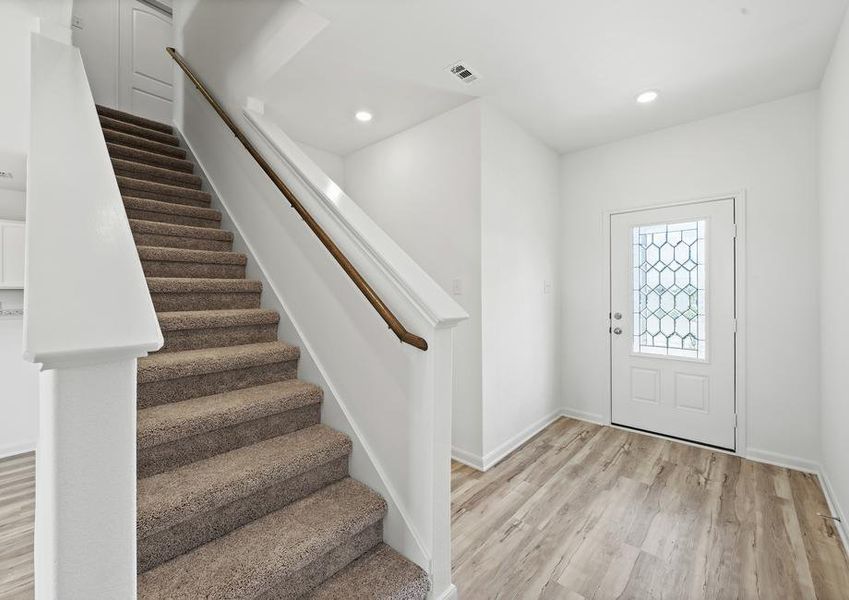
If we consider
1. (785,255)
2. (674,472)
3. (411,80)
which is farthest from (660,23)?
(674,472)

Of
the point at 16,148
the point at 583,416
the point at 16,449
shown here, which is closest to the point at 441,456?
the point at 583,416

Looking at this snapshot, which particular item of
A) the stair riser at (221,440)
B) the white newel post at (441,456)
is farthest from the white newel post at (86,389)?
the white newel post at (441,456)

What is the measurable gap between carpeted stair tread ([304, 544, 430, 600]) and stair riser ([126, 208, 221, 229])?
8.14ft

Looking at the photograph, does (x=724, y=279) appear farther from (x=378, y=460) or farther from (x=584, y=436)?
(x=378, y=460)

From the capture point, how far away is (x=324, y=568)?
139cm

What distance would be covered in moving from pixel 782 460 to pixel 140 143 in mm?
5641

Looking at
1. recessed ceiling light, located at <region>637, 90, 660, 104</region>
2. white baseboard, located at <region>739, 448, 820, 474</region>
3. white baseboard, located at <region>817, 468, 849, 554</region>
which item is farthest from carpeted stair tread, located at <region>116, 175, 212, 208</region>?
white baseboard, located at <region>739, 448, 820, 474</region>

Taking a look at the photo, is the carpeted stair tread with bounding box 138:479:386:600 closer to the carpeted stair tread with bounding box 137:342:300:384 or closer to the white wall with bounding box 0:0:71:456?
the carpeted stair tread with bounding box 137:342:300:384

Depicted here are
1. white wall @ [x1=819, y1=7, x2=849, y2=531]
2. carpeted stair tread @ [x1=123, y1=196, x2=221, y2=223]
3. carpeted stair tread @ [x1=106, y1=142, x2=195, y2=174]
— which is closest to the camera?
white wall @ [x1=819, y1=7, x2=849, y2=531]

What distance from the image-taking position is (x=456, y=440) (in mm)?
3016

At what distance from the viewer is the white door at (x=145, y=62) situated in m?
4.32

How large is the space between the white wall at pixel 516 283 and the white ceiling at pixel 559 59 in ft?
1.20

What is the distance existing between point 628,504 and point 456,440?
1199 mm

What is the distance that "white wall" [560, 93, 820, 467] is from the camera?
272 centimetres
